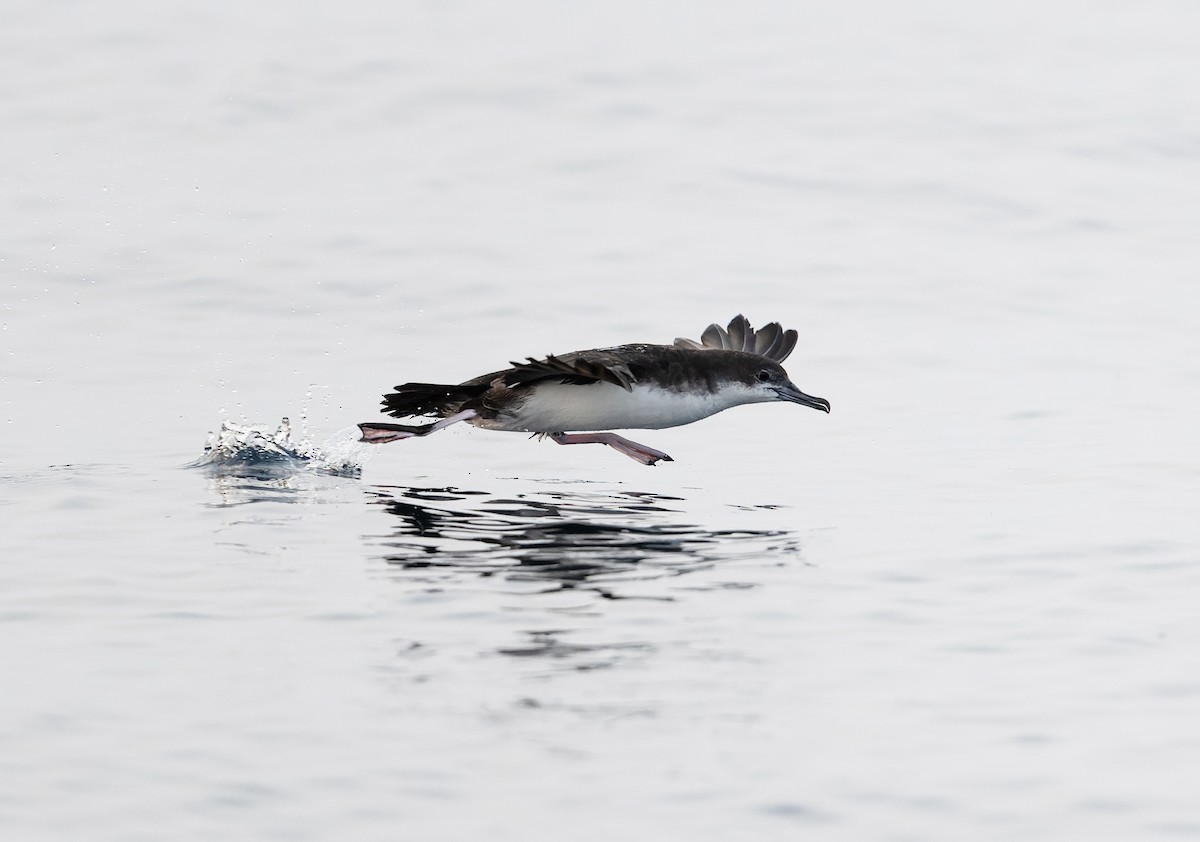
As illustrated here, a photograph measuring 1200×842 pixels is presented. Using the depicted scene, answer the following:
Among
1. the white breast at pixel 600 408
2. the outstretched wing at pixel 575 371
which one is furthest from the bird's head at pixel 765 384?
the outstretched wing at pixel 575 371

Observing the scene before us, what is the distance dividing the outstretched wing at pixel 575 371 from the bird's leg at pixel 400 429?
423 millimetres

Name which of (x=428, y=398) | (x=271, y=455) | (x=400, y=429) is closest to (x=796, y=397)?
(x=428, y=398)

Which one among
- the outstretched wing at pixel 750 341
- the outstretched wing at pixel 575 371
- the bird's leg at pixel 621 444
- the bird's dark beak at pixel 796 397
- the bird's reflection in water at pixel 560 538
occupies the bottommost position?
the bird's reflection in water at pixel 560 538

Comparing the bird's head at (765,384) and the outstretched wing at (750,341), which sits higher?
the outstretched wing at (750,341)

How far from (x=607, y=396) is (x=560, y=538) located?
185 centimetres

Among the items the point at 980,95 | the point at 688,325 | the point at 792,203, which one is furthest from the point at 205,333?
the point at 980,95

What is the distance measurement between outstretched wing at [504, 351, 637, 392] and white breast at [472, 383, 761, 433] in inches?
4.5

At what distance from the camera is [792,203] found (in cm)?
2384

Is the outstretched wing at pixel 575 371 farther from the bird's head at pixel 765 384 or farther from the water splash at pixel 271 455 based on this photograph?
the water splash at pixel 271 455

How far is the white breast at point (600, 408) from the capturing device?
40.3 feet

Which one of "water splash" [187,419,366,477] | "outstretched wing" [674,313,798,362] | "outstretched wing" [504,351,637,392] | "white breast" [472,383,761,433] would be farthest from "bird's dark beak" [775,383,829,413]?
"water splash" [187,419,366,477]

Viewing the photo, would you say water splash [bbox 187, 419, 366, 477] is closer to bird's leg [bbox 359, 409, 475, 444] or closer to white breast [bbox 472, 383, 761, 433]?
bird's leg [bbox 359, 409, 475, 444]

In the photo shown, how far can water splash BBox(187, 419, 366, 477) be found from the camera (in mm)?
12648

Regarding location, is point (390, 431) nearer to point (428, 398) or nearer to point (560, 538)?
point (428, 398)
